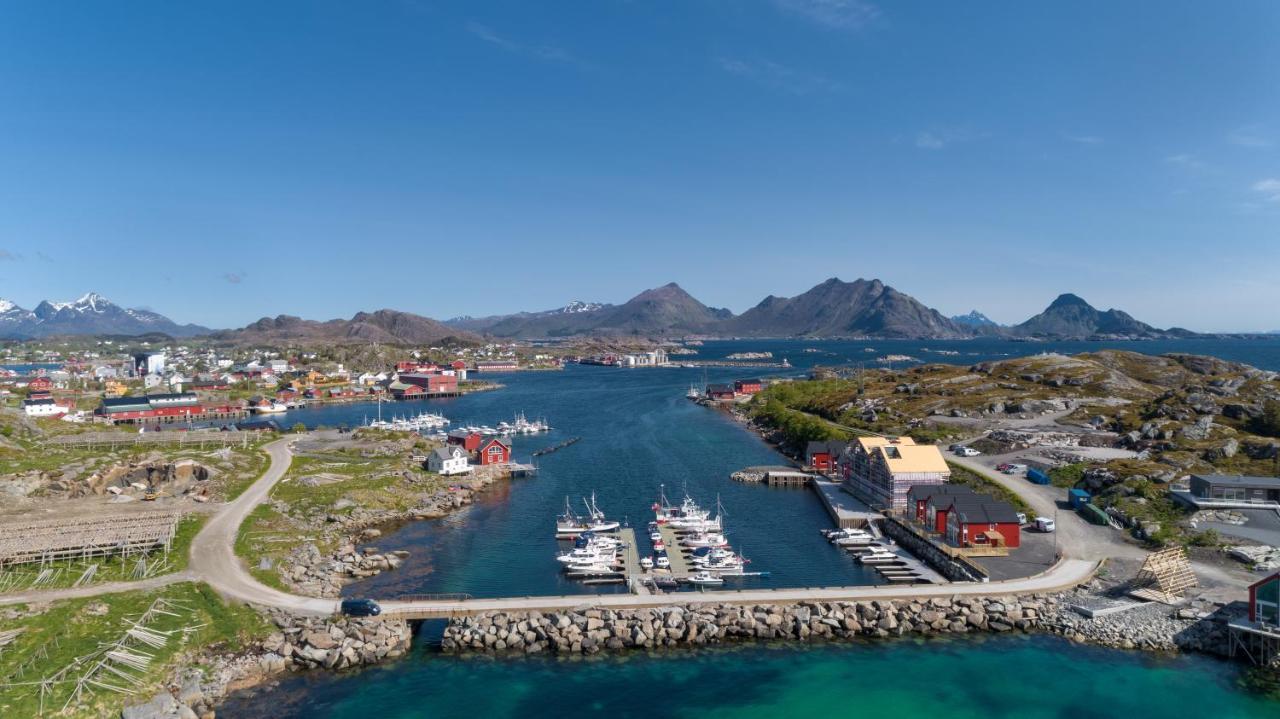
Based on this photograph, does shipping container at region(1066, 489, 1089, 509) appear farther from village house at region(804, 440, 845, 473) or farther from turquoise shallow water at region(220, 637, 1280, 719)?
village house at region(804, 440, 845, 473)

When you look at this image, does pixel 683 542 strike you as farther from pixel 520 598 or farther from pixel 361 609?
pixel 361 609

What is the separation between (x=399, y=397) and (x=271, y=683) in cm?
12602

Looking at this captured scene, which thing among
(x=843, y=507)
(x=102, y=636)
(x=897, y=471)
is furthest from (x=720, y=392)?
(x=102, y=636)

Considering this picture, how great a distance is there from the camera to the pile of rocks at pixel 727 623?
32.2m

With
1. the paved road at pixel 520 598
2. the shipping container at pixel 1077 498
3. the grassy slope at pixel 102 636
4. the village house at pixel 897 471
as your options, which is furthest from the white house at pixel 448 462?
the shipping container at pixel 1077 498

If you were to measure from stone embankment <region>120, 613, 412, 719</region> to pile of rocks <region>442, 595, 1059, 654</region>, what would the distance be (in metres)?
2.85

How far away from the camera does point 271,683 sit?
28.8 meters

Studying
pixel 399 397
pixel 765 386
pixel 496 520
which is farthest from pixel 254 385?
pixel 496 520

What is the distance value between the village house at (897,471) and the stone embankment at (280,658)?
36109 mm

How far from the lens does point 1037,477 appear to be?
190 ft

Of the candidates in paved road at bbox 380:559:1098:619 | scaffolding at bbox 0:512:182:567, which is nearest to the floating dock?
paved road at bbox 380:559:1098:619

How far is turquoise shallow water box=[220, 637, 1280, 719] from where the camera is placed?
Answer: 90.0 ft

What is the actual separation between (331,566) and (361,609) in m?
9.51

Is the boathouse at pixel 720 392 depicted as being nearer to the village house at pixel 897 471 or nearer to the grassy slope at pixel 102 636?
the village house at pixel 897 471
